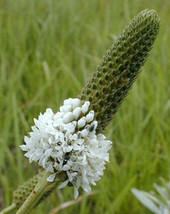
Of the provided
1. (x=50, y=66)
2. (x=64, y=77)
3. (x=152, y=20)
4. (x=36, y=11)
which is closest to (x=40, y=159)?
(x=152, y=20)

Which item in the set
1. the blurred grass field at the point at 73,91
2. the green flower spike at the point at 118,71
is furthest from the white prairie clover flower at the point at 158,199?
the green flower spike at the point at 118,71

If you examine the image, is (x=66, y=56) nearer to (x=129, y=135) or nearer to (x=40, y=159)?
(x=129, y=135)

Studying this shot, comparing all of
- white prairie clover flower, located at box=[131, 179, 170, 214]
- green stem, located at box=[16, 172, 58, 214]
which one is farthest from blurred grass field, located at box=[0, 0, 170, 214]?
green stem, located at box=[16, 172, 58, 214]

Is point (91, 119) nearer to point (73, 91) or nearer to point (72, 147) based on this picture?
point (72, 147)

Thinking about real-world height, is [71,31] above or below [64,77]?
above

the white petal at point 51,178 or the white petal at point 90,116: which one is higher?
the white petal at point 90,116

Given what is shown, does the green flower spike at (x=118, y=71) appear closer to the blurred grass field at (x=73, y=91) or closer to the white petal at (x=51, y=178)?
the white petal at (x=51, y=178)
